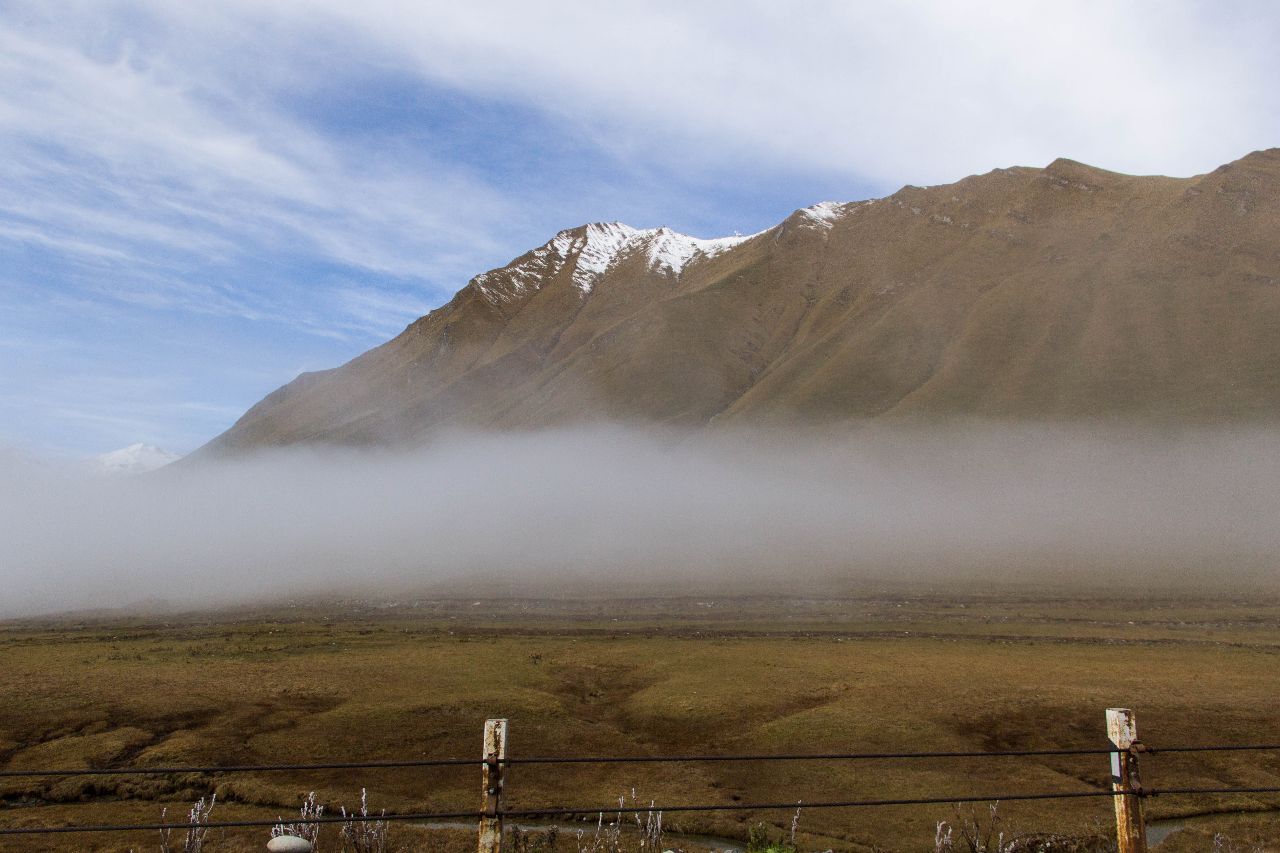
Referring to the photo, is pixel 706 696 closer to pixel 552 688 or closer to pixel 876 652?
pixel 552 688

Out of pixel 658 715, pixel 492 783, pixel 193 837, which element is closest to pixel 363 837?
pixel 193 837

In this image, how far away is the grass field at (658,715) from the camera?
108 ft

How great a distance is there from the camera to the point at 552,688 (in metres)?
54.1

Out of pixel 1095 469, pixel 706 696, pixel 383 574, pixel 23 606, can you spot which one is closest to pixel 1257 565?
pixel 1095 469

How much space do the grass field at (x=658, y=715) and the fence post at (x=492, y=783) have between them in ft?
71.5

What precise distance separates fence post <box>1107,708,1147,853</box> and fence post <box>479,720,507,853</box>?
747cm

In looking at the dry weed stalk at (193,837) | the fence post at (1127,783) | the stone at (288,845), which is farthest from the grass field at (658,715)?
the fence post at (1127,783)

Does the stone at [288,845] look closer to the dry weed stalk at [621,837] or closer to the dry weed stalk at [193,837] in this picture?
the dry weed stalk at [621,837]

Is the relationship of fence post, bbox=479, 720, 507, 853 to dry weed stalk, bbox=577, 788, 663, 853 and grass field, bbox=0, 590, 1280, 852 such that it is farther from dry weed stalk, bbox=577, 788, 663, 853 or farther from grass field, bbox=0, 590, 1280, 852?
grass field, bbox=0, 590, 1280, 852

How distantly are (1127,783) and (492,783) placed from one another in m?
7.83

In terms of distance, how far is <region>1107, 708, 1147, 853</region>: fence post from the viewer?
10523 millimetres

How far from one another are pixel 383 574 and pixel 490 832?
151m

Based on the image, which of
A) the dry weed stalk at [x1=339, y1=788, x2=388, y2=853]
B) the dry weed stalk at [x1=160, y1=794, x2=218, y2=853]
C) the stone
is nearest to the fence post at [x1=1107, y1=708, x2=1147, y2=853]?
the stone

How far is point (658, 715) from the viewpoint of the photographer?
47.1 meters
